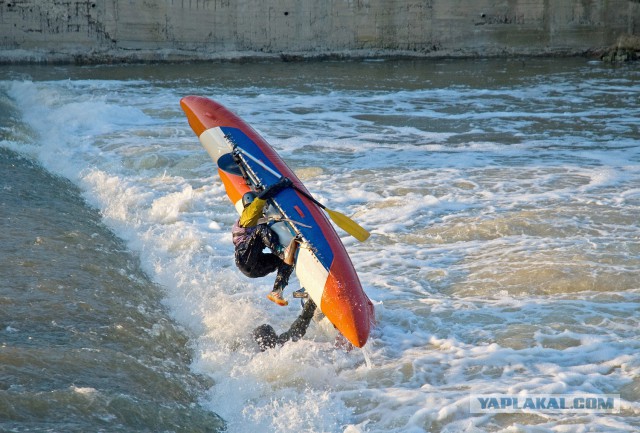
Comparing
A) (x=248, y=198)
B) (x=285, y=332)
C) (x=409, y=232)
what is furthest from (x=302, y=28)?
(x=285, y=332)

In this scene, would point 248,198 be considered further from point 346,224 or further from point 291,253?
point 346,224

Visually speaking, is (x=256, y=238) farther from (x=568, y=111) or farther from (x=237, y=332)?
(x=568, y=111)

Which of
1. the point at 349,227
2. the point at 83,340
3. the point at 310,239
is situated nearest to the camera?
the point at 83,340

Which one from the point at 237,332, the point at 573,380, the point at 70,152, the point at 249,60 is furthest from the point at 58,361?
the point at 249,60

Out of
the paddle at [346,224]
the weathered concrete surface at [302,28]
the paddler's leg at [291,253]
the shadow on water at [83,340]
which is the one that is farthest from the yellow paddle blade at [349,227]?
the weathered concrete surface at [302,28]

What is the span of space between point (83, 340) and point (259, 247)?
112cm

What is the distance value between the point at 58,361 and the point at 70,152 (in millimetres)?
6316

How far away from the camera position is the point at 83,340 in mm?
4957

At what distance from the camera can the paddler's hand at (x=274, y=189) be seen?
5.28m

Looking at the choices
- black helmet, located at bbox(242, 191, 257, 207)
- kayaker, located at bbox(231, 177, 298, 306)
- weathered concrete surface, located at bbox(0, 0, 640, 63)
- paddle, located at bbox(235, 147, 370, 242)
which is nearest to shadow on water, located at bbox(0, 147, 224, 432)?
kayaker, located at bbox(231, 177, 298, 306)

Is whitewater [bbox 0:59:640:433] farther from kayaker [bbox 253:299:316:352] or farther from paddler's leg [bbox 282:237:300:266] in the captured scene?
paddler's leg [bbox 282:237:300:266]

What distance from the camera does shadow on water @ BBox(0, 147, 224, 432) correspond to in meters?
4.18

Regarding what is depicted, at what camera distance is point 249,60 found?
61.1 ft

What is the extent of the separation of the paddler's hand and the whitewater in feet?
2.68
